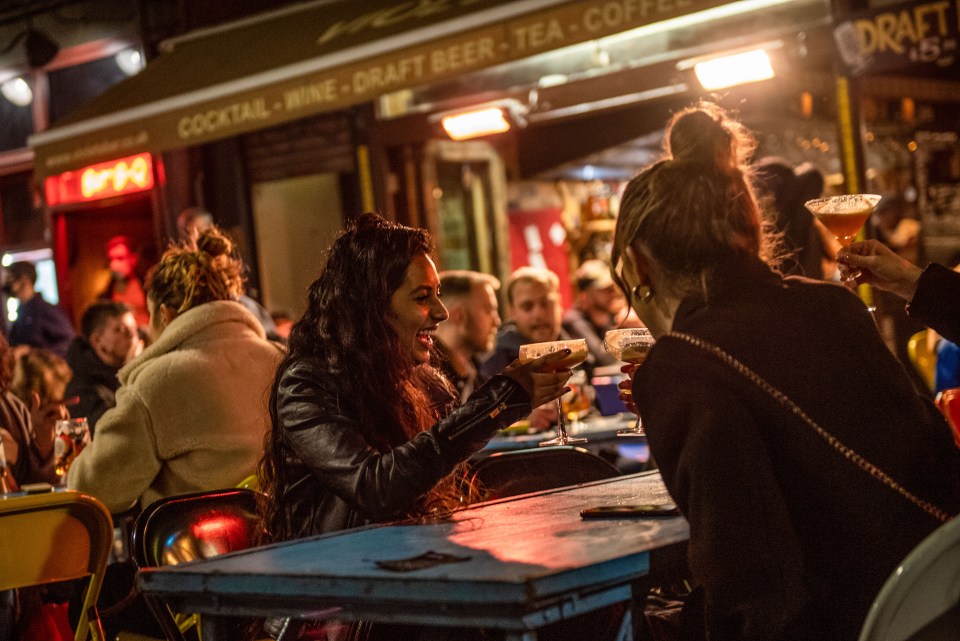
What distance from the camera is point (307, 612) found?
2.36 metres

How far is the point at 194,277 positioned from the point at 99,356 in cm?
290

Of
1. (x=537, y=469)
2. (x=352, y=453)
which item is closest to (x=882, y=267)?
(x=537, y=469)

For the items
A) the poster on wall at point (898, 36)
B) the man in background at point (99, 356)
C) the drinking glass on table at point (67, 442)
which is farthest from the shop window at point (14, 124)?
the poster on wall at point (898, 36)

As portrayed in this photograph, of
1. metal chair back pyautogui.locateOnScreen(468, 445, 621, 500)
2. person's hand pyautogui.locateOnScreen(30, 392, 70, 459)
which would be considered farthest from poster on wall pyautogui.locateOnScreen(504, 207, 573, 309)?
metal chair back pyautogui.locateOnScreen(468, 445, 621, 500)

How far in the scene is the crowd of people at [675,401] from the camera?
215cm

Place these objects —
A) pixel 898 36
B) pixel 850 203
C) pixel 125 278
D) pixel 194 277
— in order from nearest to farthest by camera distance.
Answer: pixel 850 203
pixel 194 277
pixel 898 36
pixel 125 278

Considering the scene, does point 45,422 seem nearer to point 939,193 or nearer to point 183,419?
point 183,419

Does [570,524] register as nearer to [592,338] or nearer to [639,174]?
[639,174]

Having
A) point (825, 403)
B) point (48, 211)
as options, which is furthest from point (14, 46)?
point (825, 403)

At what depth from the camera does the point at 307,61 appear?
8172 millimetres

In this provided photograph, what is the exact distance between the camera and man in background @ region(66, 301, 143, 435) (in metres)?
7.30

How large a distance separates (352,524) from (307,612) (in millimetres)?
788

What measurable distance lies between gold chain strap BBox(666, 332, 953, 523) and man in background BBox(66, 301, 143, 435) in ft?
18.7

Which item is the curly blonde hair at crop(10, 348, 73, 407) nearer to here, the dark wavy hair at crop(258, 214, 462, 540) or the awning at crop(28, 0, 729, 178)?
the awning at crop(28, 0, 729, 178)
